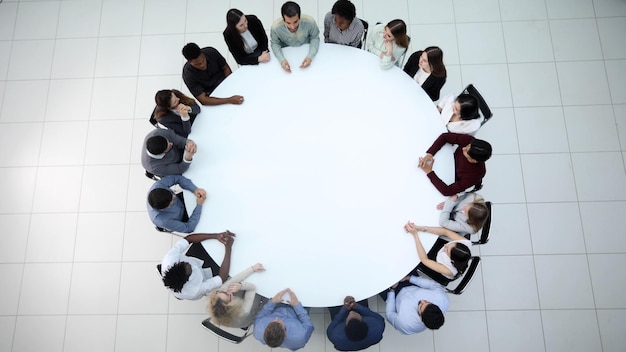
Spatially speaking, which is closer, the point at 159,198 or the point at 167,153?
the point at 159,198

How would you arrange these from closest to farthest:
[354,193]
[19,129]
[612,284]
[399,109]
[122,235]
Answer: [354,193]
[399,109]
[612,284]
[122,235]
[19,129]

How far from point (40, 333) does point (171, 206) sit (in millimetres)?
2040

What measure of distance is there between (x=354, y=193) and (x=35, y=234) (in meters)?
3.15

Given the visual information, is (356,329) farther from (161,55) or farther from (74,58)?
(74,58)

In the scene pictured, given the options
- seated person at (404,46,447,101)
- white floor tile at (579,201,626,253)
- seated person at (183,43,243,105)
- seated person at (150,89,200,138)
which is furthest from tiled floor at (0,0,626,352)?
seated person at (150,89,200,138)

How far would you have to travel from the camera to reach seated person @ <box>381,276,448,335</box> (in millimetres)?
2574

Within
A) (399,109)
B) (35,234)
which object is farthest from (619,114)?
(35,234)

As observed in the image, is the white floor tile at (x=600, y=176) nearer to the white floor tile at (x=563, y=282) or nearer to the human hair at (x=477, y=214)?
the white floor tile at (x=563, y=282)

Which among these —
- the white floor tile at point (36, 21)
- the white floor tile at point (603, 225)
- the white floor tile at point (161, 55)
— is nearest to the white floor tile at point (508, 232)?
the white floor tile at point (603, 225)

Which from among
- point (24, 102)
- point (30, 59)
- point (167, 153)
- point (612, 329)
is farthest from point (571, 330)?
point (30, 59)

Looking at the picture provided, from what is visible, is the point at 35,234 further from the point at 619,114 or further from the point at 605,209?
the point at 619,114

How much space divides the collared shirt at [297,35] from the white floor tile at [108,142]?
74.7 inches

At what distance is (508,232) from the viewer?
3.60 metres

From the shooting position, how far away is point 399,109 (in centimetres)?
288
